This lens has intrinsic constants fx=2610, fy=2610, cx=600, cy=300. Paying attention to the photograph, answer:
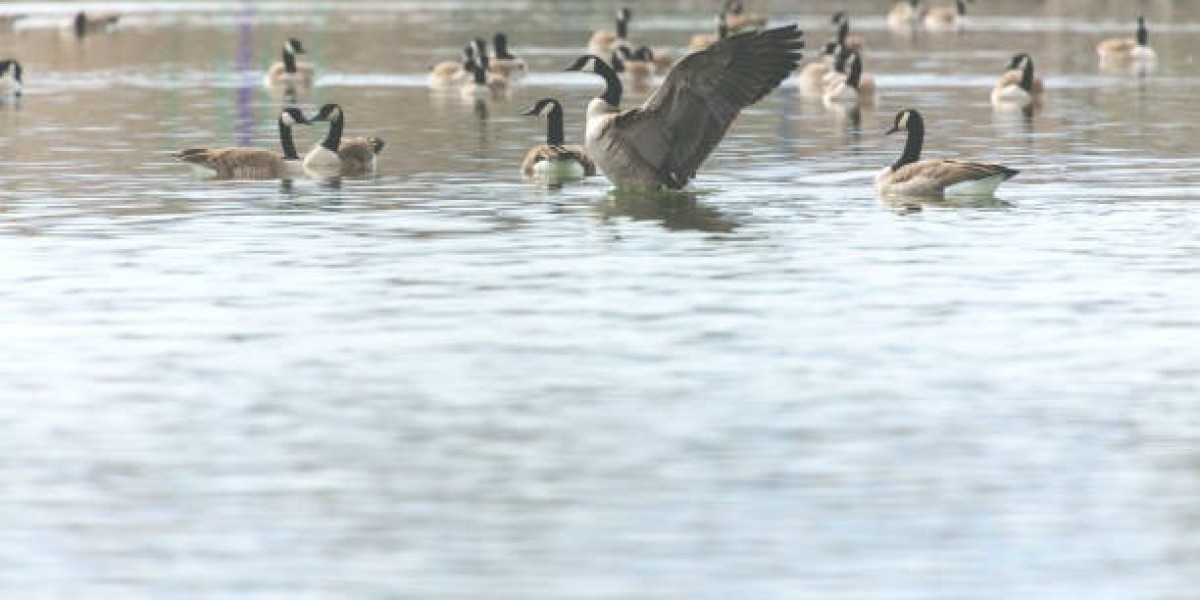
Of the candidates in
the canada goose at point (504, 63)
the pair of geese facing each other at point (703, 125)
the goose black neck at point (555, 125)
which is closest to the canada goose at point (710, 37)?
the canada goose at point (504, 63)

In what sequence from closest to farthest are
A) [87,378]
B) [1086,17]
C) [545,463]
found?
[545,463], [87,378], [1086,17]

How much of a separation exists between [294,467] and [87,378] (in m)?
3.38

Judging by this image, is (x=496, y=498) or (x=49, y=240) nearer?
(x=496, y=498)

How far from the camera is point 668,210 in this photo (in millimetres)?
27391

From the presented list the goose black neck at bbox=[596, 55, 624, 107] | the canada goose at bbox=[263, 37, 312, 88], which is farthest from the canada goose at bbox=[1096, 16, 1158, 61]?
the goose black neck at bbox=[596, 55, 624, 107]

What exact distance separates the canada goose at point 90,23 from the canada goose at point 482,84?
1275 inches

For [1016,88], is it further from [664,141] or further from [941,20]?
[941,20]

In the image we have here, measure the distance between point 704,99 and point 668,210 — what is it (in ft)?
5.01

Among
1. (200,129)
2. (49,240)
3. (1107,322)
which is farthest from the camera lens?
(200,129)

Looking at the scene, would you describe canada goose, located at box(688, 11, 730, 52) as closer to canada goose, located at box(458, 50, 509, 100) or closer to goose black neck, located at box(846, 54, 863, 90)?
canada goose, located at box(458, 50, 509, 100)

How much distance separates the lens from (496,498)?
508 inches

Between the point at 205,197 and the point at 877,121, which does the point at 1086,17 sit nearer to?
the point at 877,121

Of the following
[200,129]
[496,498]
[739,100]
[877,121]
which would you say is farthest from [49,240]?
[877,121]

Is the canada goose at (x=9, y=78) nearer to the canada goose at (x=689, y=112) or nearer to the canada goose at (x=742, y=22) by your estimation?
the canada goose at (x=689, y=112)
